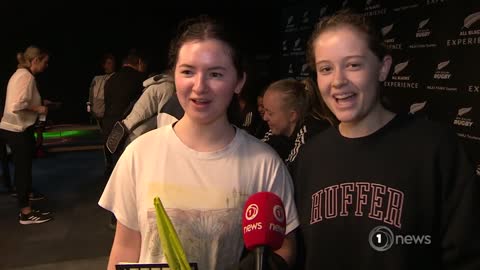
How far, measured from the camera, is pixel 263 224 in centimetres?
85

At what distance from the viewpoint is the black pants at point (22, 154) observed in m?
3.91

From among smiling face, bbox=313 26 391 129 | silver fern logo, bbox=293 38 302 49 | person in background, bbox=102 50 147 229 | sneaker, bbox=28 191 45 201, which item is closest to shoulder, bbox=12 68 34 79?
person in background, bbox=102 50 147 229

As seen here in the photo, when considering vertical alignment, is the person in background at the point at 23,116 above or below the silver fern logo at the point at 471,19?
below

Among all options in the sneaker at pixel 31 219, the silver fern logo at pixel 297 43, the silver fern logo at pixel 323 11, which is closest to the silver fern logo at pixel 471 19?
the silver fern logo at pixel 323 11

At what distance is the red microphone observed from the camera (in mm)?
841

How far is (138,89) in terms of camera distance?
3.91m

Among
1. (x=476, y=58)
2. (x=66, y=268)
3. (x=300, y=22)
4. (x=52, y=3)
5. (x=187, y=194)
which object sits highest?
(x=52, y=3)

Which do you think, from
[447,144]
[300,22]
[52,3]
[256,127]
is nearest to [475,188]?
[447,144]

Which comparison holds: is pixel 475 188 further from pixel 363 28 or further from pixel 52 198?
pixel 52 198

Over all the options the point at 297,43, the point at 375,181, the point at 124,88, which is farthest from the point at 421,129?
the point at 297,43

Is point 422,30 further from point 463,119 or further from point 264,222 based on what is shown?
point 264,222

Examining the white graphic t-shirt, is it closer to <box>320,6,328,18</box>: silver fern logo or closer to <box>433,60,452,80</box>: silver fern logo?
<box>433,60,452,80</box>: silver fern logo

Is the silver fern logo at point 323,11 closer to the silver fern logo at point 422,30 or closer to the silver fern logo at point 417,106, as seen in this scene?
the silver fern logo at point 422,30

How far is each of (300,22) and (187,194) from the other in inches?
238
